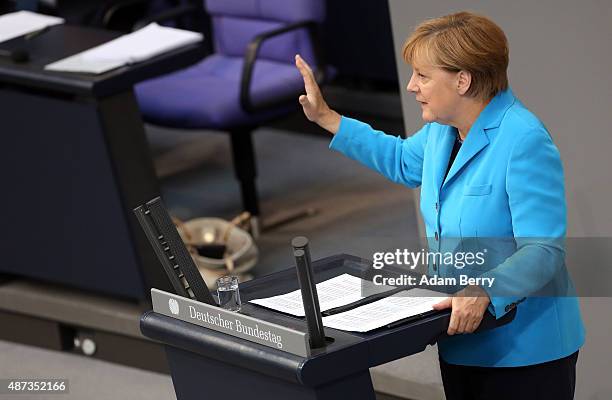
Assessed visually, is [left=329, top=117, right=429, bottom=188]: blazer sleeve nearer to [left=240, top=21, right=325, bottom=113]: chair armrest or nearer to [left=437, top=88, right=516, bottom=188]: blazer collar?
[left=437, top=88, right=516, bottom=188]: blazer collar

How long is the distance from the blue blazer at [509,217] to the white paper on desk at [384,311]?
133 mm

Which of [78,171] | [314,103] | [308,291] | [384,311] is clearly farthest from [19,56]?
[308,291]

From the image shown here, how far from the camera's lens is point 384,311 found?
2613 mm

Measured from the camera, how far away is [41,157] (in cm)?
470

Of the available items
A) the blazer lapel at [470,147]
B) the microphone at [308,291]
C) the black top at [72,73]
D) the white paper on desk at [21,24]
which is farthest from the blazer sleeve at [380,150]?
the white paper on desk at [21,24]

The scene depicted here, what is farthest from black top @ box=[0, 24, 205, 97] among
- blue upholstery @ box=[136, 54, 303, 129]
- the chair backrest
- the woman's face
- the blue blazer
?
the woman's face

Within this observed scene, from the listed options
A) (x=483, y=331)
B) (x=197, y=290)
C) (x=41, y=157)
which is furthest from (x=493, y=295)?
(x=41, y=157)

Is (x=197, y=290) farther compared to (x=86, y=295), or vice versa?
(x=86, y=295)

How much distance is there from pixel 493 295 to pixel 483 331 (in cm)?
17

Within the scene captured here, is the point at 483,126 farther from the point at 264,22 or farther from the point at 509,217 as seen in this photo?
the point at 264,22

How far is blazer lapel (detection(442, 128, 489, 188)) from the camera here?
2.72m

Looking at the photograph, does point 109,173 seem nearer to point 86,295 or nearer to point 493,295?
point 86,295

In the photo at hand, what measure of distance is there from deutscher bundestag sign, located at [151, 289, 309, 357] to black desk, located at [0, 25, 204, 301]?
1870 mm

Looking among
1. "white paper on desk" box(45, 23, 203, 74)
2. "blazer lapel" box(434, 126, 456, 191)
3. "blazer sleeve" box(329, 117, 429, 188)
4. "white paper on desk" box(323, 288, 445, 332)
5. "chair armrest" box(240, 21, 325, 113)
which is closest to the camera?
"white paper on desk" box(323, 288, 445, 332)
